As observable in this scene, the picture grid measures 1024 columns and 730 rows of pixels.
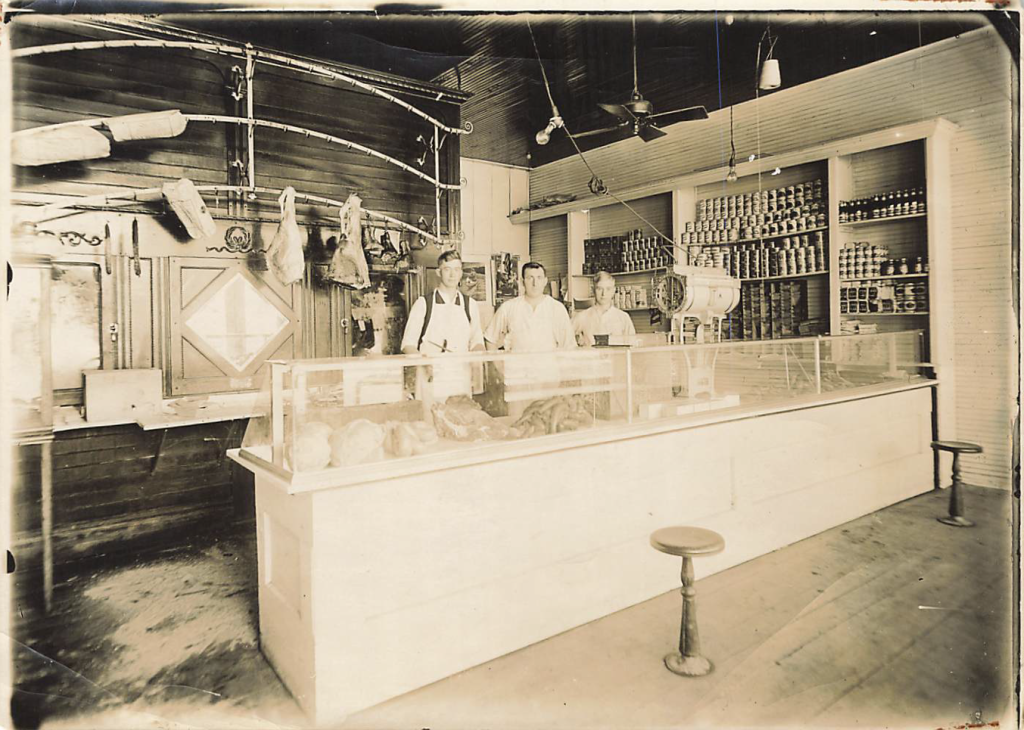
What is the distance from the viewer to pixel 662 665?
2.27 metres

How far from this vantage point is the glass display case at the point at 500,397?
1.98 meters

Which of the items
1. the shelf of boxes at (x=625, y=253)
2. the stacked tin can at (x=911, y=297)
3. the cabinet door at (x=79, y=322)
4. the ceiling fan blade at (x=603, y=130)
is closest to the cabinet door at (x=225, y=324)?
the cabinet door at (x=79, y=322)

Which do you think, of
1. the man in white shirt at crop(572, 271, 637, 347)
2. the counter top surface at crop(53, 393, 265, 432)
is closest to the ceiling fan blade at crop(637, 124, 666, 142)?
the man in white shirt at crop(572, 271, 637, 347)

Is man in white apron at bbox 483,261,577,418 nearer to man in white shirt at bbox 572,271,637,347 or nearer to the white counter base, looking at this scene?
man in white shirt at bbox 572,271,637,347

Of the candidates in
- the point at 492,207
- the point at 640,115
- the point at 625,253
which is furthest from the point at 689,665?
the point at 492,207

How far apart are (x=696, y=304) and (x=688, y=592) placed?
59.8 inches

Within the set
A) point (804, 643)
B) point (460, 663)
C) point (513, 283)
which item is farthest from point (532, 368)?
point (513, 283)

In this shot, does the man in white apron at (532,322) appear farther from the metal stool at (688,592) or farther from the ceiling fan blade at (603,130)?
the metal stool at (688,592)

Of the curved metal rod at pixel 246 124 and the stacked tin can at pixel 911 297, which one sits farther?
the stacked tin can at pixel 911 297

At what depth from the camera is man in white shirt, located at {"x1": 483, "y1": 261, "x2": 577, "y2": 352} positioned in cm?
376

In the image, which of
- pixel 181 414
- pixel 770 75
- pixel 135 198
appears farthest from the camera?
pixel 770 75

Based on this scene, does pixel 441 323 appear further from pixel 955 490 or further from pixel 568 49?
pixel 955 490

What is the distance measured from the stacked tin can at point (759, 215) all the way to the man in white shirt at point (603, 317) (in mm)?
2094

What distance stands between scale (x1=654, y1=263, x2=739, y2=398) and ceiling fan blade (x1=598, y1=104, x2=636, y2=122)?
1127mm
